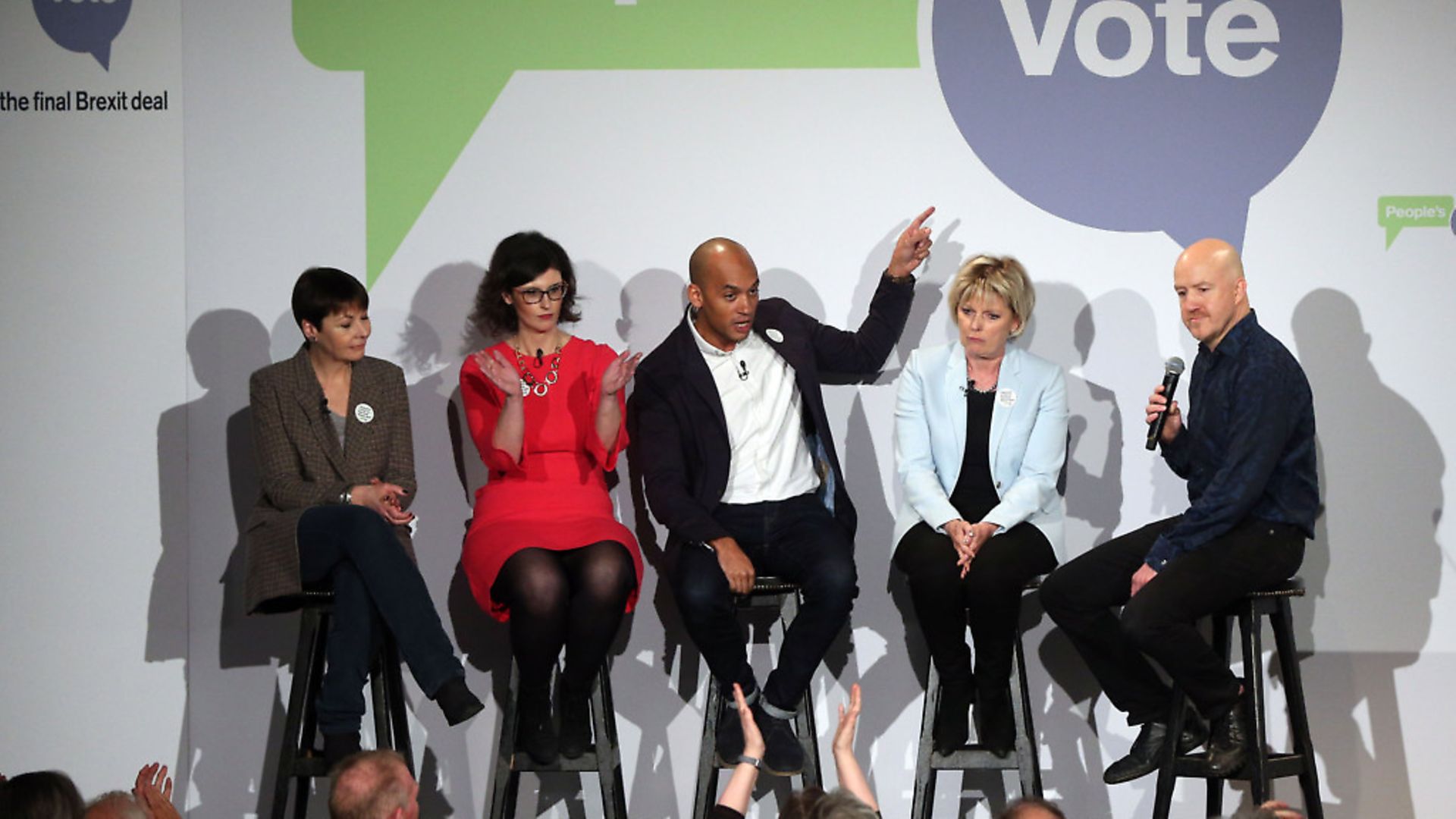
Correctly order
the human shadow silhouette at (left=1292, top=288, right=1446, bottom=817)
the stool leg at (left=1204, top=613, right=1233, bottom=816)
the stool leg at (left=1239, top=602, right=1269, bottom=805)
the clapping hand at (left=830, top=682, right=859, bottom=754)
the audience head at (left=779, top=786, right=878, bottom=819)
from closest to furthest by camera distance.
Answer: the audience head at (left=779, top=786, right=878, bottom=819) → the clapping hand at (left=830, top=682, right=859, bottom=754) → the stool leg at (left=1239, top=602, right=1269, bottom=805) → the stool leg at (left=1204, top=613, right=1233, bottom=816) → the human shadow silhouette at (left=1292, top=288, right=1446, bottom=817)

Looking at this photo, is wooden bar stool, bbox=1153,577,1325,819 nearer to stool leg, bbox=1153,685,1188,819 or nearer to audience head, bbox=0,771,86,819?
stool leg, bbox=1153,685,1188,819

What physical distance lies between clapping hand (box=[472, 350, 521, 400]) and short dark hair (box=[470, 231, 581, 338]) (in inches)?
10.9

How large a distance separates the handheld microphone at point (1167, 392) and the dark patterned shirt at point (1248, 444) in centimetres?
15

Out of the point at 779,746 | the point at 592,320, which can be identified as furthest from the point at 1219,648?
the point at 592,320

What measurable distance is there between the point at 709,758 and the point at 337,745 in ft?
3.25

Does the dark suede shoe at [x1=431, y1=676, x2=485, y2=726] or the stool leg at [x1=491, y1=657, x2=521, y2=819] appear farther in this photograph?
the stool leg at [x1=491, y1=657, x2=521, y2=819]

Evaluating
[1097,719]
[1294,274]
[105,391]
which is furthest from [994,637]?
[105,391]

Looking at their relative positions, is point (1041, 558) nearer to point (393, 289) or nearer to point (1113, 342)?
point (1113, 342)

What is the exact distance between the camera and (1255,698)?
12.0 feet

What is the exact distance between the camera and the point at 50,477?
4465 millimetres

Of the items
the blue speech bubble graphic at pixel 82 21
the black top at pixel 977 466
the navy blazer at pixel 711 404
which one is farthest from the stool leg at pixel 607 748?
the blue speech bubble graphic at pixel 82 21

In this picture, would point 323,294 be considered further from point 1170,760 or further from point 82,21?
Result: point 1170,760

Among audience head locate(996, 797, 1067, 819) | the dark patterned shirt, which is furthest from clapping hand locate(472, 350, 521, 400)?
audience head locate(996, 797, 1067, 819)

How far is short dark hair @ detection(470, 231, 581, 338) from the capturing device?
4.15 metres
